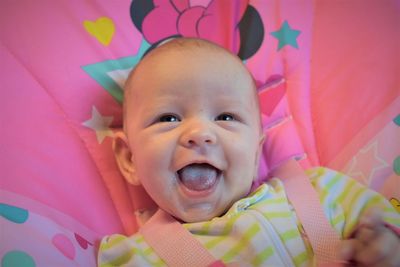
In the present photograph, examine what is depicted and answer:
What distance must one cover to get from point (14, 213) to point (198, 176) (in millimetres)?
403

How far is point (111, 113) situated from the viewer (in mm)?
1149

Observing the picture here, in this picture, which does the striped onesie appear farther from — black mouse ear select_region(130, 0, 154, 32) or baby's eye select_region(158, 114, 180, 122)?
black mouse ear select_region(130, 0, 154, 32)

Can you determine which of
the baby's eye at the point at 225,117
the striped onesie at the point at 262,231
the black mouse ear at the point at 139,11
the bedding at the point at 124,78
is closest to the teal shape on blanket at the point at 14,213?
the bedding at the point at 124,78

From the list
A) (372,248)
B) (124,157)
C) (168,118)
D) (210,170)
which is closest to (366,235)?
(372,248)

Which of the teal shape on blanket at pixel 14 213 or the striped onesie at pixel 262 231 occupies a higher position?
the teal shape on blanket at pixel 14 213

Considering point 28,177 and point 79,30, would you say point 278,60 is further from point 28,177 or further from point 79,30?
point 28,177

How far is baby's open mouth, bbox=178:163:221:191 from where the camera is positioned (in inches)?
35.5

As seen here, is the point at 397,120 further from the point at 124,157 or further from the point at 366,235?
the point at 124,157

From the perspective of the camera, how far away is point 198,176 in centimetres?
91

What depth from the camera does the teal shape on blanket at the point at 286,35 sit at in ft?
4.19

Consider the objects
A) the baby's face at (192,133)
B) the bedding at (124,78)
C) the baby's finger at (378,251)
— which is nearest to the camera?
the baby's finger at (378,251)

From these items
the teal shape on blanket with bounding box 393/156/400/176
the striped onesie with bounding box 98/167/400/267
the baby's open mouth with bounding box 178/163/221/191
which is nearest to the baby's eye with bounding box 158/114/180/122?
the baby's open mouth with bounding box 178/163/221/191

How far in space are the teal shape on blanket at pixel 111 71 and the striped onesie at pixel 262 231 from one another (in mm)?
409

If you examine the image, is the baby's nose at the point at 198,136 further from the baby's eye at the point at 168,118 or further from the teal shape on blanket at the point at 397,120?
the teal shape on blanket at the point at 397,120
